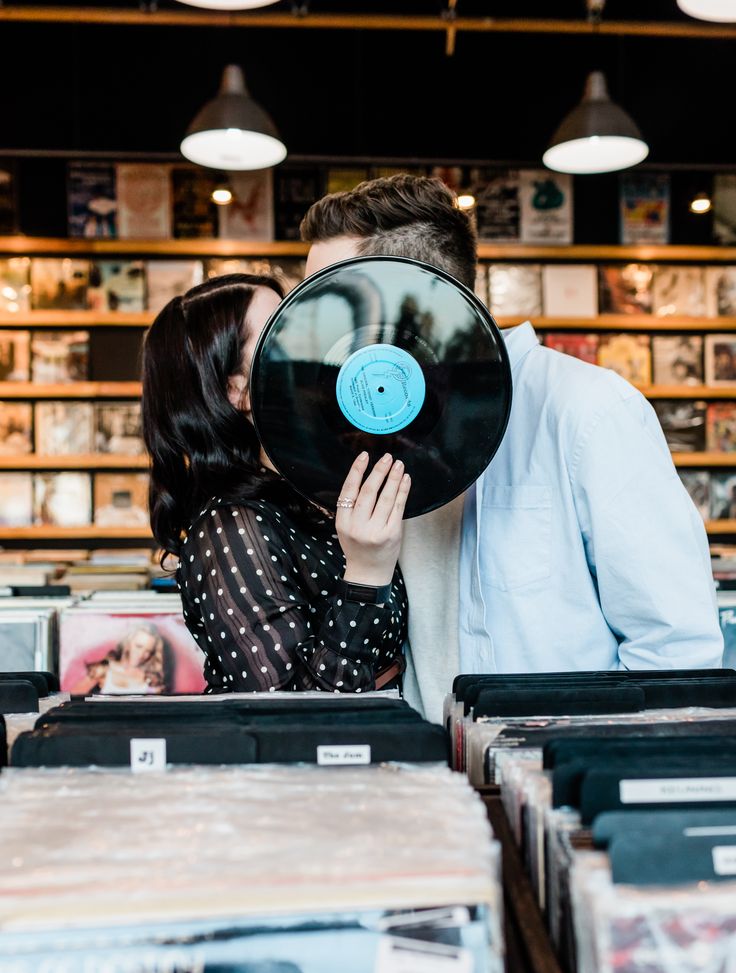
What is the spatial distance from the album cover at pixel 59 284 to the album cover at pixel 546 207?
8.03ft

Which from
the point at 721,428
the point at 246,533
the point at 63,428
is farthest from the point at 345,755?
the point at 721,428

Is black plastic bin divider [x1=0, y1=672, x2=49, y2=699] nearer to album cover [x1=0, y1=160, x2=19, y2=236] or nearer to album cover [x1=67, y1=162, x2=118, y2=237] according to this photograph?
album cover [x1=67, y1=162, x2=118, y2=237]

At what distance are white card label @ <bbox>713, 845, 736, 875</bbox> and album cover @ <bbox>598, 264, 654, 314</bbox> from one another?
16.5 ft

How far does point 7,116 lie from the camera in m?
4.98

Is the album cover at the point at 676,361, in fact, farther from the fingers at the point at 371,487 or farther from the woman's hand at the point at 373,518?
the fingers at the point at 371,487

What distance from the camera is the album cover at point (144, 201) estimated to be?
16.3ft

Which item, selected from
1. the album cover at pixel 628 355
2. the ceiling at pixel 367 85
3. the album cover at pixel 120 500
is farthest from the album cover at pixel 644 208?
the album cover at pixel 120 500

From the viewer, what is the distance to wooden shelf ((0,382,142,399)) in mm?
4930

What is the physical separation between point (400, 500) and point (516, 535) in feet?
1.16

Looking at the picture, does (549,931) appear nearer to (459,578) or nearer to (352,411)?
(352,411)

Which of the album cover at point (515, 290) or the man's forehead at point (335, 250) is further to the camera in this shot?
the album cover at point (515, 290)

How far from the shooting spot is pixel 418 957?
1.30ft

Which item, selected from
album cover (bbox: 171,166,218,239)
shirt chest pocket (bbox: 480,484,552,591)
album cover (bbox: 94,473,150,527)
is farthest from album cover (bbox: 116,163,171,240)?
shirt chest pocket (bbox: 480,484,552,591)

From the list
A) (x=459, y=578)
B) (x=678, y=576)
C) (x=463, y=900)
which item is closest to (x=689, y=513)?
(x=678, y=576)
